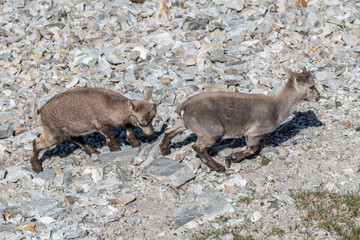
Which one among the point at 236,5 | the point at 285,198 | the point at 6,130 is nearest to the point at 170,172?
the point at 285,198

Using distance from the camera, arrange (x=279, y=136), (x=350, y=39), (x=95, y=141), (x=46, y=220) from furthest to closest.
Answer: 1. (x=350, y=39)
2. (x=95, y=141)
3. (x=279, y=136)
4. (x=46, y=220)

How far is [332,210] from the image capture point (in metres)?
9.24

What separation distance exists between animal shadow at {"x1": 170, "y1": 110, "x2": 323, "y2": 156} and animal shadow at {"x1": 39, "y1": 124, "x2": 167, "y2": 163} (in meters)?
0.90

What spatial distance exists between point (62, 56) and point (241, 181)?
7.42m

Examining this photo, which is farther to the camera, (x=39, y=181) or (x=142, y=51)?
(x=142, y=51)

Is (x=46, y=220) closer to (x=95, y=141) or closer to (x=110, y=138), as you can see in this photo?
(x=110, y=138)

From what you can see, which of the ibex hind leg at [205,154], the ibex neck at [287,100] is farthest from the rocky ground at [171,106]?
the ibex neck at [287,100]

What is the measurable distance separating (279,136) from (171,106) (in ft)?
9.27

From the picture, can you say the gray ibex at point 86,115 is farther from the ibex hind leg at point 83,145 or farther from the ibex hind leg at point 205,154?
the ibex hind leg at point 205,154

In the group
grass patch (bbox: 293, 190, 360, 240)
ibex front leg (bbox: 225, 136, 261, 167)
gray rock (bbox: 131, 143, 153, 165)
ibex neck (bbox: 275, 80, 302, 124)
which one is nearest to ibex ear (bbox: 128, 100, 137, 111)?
gray rock (bbox: 131, 143, 153, 165)

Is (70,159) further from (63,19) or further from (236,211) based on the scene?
(63,19)

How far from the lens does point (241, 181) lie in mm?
10328

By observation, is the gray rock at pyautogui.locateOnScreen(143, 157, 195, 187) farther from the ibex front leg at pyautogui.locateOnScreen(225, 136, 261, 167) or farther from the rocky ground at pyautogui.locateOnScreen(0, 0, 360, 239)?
the ibex front leg at pyautogui.locateOnScreen(225, 136, 261, 167)

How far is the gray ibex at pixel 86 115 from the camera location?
11.3 metres
